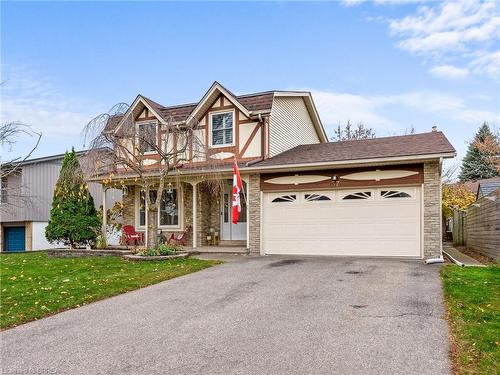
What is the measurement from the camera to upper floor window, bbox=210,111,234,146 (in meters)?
16.1

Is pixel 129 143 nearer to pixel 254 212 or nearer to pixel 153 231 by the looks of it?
pixel 153 231

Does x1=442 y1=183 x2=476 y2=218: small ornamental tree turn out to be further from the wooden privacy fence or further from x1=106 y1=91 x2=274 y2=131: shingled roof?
x1=106 y1=91 x2=274 y2=131: shingled roof

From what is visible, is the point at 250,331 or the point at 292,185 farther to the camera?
the point at 292,185

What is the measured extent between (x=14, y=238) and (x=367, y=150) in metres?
20.7

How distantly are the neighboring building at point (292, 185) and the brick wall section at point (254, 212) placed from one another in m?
0.03

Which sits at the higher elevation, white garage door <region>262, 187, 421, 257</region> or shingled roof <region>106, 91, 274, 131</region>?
shingled roof <region>106, 91, 274, 131</region>

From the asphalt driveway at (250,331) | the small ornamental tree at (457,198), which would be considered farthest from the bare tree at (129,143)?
the small ornamental tree at (457,198)

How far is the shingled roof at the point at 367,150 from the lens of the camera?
496 inches

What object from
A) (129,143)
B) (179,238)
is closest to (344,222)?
(179,238)

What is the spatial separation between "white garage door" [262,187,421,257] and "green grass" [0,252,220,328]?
128 inches

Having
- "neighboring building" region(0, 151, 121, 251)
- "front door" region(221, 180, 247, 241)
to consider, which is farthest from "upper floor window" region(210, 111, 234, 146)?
"neighboring building" region(0, 151, 121, 251)

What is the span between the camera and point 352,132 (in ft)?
113

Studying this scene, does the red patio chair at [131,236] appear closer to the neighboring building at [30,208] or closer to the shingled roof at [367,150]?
the shingled roof at [367,150]

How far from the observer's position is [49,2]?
462 inches
